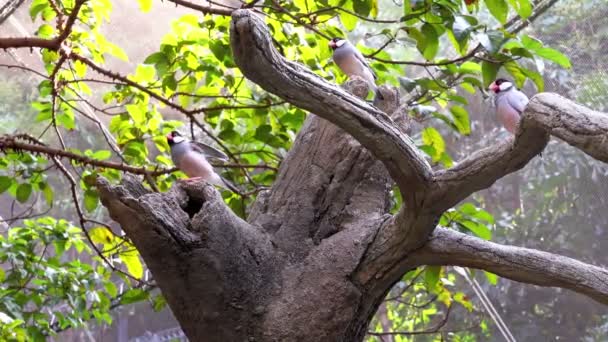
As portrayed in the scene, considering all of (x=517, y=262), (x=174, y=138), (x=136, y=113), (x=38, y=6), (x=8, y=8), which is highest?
(x=8, y=8)

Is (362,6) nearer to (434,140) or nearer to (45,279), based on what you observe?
(434,140)

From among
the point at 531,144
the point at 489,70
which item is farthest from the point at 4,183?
the point at 531,144

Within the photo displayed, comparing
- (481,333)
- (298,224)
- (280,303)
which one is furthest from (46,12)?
(481,333)

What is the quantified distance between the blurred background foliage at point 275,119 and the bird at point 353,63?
0.05 metres

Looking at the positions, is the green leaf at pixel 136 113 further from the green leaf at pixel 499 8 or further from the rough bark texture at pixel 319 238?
the green leaf at pixel 499 8

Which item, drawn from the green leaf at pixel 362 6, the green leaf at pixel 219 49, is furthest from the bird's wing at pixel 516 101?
the green leaf at pixel 219 49

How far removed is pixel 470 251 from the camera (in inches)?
44.8

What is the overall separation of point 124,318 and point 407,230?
3116 millimetres

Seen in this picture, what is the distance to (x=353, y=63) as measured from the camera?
1.63 metres

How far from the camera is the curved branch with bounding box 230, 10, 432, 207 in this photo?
86cm

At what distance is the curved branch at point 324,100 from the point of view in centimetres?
86

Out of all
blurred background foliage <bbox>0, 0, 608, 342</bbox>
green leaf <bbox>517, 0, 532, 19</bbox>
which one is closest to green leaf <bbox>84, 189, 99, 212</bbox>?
blurred background foliage <bbox>0, 0, 608, 342</bbox>

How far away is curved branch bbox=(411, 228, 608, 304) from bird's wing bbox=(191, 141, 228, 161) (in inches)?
25.4

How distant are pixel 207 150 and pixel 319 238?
0.47 metres
